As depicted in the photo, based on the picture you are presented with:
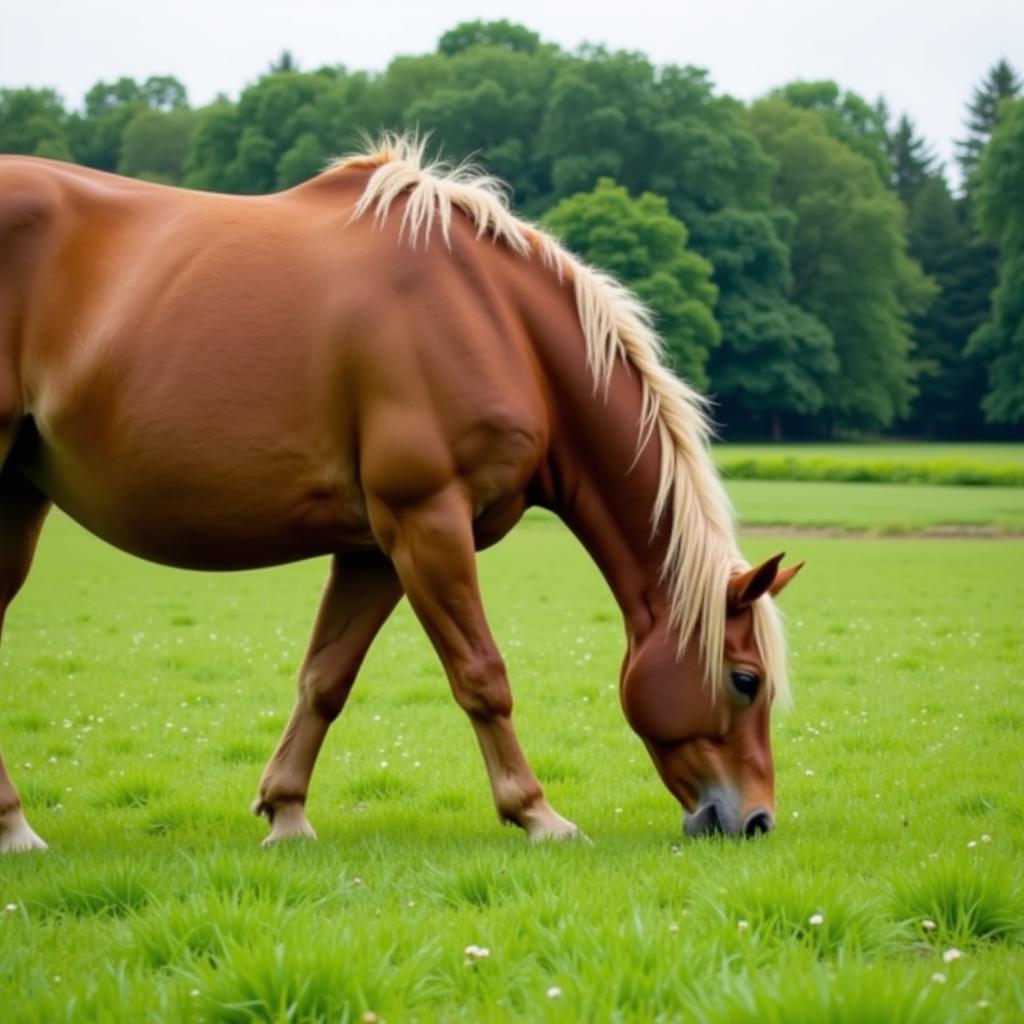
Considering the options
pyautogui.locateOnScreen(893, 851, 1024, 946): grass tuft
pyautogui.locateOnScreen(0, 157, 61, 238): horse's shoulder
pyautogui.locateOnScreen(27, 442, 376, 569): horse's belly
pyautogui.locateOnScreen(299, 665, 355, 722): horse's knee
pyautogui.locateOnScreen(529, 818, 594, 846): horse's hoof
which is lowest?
pyautogui.locateOnScreen(529, 818, 594, 846): horse's hoof

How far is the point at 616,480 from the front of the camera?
5812 millimetres

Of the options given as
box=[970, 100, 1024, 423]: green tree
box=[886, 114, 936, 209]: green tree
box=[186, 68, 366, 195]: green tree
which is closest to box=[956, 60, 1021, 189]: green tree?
box=[886, 114, 936, 209]: green tree

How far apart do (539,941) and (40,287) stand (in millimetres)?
3564

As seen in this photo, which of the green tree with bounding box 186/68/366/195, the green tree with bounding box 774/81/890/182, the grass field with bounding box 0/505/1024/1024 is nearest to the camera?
the grass field with bounding box 0/505/1024/1024

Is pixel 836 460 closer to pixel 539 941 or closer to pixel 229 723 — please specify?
pixel 229 723

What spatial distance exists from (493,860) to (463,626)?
106 cm

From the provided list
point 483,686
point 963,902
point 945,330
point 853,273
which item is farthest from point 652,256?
point 963,902

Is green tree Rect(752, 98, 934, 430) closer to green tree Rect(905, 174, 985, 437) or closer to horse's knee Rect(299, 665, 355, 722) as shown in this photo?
green tree Rect(905, 174, 985, 437)

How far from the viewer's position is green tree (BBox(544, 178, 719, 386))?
6875cm

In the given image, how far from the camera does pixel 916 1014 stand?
2879 millimetres

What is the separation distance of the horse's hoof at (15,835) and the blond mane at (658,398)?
115 inches

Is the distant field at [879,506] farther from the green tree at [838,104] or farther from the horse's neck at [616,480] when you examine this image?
the green tree at [838,104]

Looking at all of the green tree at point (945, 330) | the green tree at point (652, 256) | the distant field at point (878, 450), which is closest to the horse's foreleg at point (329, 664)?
the distant field at point (878, 450)

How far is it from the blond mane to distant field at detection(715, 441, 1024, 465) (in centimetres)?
5156
